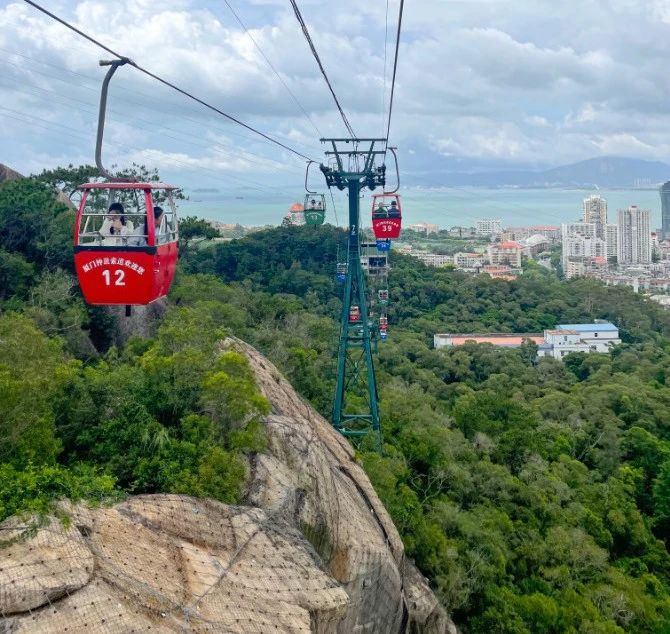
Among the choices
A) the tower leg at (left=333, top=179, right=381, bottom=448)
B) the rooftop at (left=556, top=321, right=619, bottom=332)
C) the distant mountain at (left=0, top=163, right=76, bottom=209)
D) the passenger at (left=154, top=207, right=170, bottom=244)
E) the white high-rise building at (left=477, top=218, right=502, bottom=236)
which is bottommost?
the rooftop at (left=556, top=321, right=619, bottom=332)

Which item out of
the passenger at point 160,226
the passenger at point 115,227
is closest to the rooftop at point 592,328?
the passenger at point 160,226

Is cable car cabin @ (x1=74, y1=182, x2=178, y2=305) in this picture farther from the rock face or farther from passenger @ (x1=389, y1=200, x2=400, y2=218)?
passenger @ (x1=389, y1=200, x2=400, y2=218)

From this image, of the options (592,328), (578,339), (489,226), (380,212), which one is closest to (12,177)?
(380,212)

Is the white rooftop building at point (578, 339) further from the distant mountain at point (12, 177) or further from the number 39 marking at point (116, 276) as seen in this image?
the number 39 marking at point (116, 276)

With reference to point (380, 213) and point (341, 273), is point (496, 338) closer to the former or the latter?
point (341, 273)

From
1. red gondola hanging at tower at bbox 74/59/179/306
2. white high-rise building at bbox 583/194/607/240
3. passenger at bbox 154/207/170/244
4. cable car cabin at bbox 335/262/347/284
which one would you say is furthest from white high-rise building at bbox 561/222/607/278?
red gondola hanging at tower at bbox 74/59/179/306

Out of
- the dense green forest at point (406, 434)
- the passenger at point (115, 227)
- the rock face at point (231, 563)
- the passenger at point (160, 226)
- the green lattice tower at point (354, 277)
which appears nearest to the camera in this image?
the rock face at point (231, 563)
